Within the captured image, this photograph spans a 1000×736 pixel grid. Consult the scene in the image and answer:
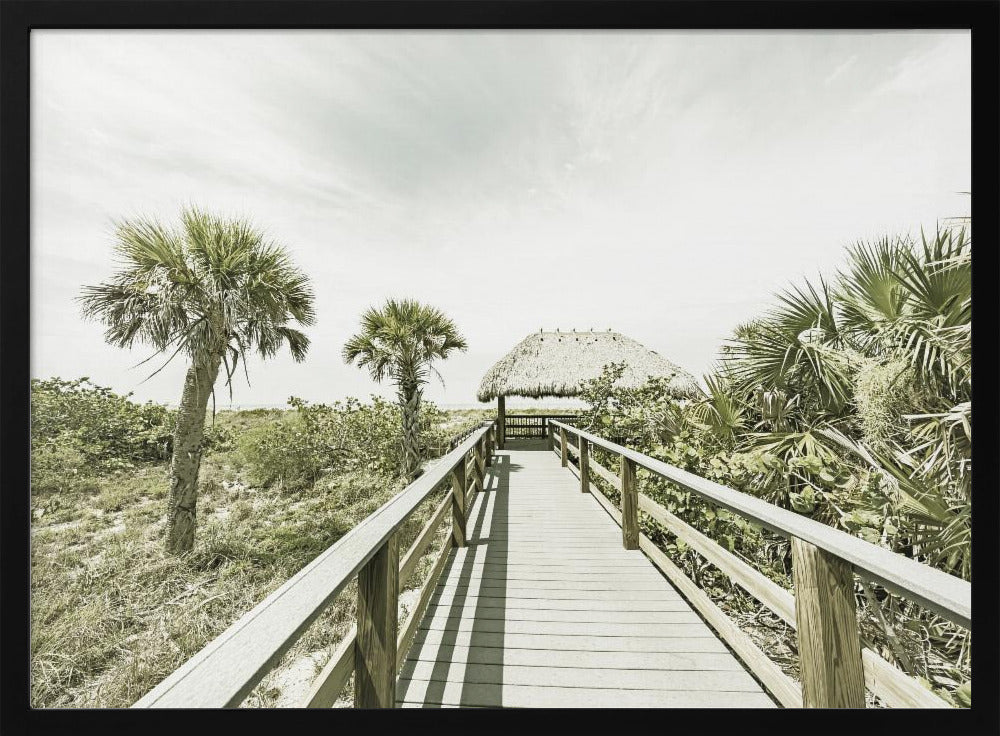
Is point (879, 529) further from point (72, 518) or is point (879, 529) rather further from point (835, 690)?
point (72, 518)

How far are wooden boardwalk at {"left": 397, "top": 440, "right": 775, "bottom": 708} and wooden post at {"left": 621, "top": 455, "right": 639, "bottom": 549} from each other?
111 mm

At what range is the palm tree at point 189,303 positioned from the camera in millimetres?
4969

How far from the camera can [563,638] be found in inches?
74.3

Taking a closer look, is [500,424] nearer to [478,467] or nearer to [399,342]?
[399,342]

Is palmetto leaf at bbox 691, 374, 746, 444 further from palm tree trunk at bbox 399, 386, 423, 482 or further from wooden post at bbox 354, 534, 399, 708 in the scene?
palm tree trunk at bbox 399, 386, 423, 482

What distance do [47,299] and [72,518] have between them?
8.88m

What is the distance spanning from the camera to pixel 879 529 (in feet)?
7.82

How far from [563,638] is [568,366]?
451 inches

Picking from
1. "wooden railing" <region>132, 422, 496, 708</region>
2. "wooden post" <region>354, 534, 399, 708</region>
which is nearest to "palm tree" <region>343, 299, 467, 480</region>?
"wooden railing" <region>132, 422, 496, 708</region>

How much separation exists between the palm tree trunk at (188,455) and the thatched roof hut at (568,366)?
8112 millimetres

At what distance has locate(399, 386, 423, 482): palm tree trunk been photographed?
783cm

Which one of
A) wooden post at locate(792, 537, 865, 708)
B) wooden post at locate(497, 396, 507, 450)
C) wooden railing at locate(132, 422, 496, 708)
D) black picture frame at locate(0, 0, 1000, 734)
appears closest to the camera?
wooden railing at locate(132, 422, 496, 708)

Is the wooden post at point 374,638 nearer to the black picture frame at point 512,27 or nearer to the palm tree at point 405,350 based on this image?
the black picture frame at point 512,27

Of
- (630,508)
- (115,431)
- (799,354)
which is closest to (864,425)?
(799,354)
